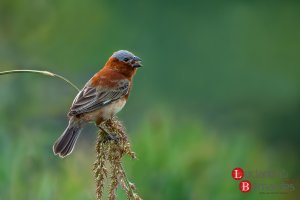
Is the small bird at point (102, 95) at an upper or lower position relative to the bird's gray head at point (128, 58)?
lower

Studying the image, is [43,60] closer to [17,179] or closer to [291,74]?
[291,74]

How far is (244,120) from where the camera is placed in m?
9.12

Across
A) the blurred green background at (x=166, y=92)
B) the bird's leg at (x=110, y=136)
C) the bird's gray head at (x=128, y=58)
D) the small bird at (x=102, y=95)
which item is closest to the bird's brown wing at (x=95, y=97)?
the small bird at (x=102, y=95)

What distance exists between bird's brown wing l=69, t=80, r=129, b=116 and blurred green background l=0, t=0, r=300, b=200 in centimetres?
44

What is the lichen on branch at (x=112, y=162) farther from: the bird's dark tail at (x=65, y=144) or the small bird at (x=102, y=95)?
the small bird at (x=102, y=95)

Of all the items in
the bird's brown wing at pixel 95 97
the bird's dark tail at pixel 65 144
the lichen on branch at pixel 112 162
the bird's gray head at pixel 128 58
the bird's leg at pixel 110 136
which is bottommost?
the lichen on branch at pixel 112 162

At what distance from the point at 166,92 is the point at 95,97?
5.21 metres

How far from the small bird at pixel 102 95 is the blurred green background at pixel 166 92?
1.07ft

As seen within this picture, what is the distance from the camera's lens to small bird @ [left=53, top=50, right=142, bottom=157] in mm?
4752

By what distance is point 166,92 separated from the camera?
1013cm

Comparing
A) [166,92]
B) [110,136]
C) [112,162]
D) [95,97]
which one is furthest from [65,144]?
[166,92]

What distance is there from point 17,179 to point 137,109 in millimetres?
4251

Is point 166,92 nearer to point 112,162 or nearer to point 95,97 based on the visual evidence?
point 95,97

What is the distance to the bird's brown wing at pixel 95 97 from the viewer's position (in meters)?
4.81
